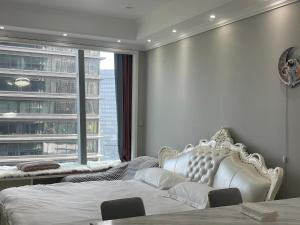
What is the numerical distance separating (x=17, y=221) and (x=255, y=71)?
274 centimetres

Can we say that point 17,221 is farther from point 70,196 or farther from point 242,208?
point 242,208

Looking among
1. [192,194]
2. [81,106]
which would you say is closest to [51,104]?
[81,106]

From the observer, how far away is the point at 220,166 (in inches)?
154

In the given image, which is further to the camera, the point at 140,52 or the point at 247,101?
the point at 140,52

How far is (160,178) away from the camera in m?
4.34

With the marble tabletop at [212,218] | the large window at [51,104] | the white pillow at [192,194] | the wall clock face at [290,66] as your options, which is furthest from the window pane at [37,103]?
the marble tabletop at [212,218]

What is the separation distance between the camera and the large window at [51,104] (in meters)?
5.60

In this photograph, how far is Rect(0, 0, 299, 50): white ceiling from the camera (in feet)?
14.4

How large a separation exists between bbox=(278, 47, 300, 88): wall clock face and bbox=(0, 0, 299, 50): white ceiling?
2.52 ft

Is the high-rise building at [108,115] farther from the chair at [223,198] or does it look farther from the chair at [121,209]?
the chair at [121,209]

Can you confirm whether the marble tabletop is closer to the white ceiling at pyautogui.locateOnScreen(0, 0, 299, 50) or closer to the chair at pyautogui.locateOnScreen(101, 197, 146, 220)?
the chair at pyautogui.locateOnScreen(101, 197, 146, 220)

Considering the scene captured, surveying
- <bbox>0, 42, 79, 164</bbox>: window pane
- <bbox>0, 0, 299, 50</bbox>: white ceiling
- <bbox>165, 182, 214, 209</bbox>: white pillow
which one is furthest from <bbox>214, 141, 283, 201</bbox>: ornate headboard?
<bbox>0, 42, 79, 164</bbox>: window pane

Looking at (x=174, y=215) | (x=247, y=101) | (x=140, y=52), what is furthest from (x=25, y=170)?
(x=174, y=215)

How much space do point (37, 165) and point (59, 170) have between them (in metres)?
0.33
